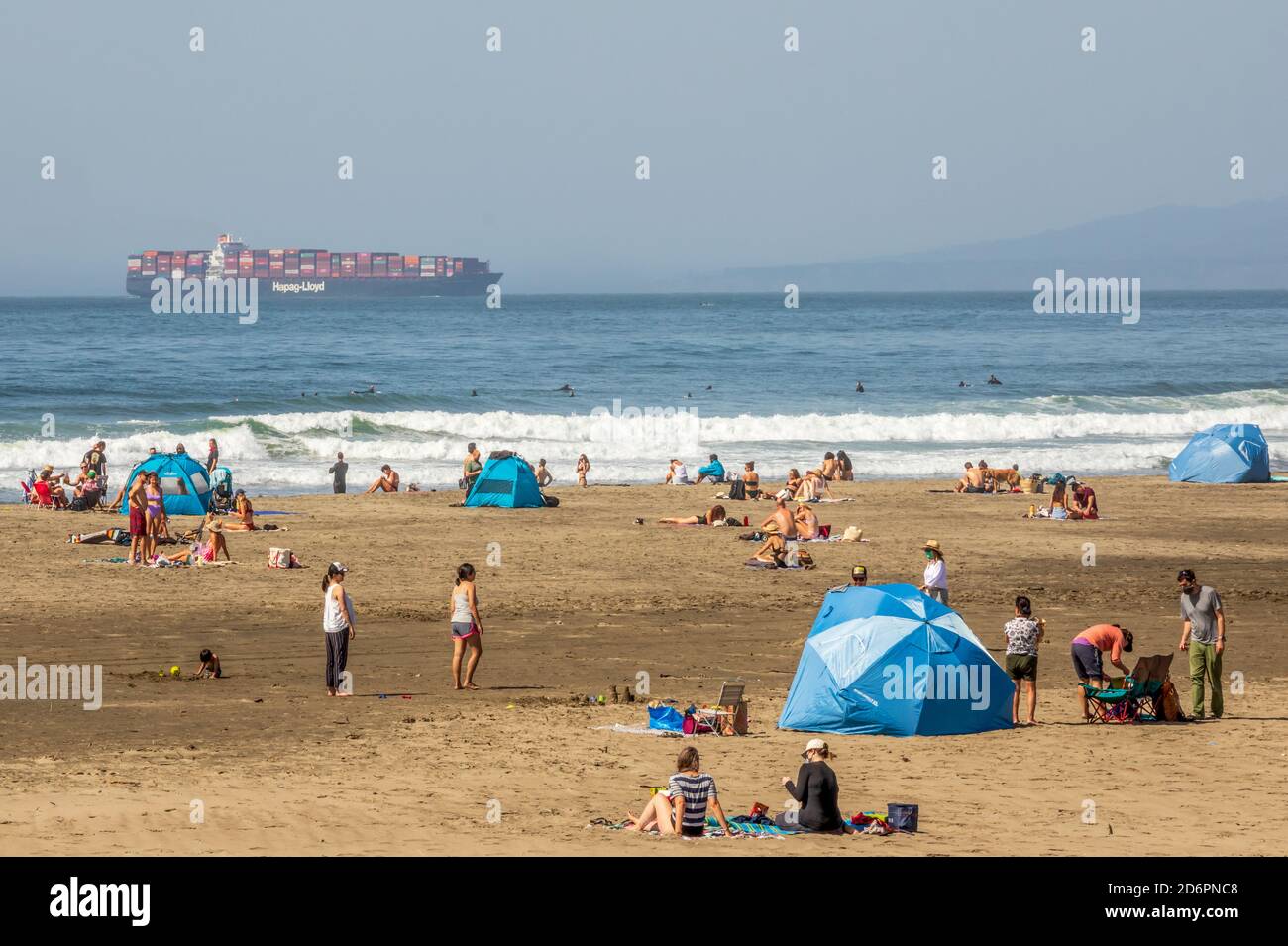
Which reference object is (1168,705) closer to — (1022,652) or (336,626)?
(1022,652)

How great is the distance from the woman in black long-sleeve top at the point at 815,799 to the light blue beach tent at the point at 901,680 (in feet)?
9.95

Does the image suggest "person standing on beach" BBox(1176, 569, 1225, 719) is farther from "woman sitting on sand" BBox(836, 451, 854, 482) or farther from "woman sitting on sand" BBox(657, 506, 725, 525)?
"woman sitting on sand" BBox(836, 451, 854, 482)

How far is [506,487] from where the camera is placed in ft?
95.3

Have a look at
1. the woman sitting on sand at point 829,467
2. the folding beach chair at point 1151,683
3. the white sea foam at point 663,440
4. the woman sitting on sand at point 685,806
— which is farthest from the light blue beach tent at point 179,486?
the woman sitting on sand at point 685,806

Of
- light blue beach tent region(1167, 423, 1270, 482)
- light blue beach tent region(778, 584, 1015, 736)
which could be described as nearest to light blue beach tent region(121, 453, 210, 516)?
light blue beach tent region(778, 584, 1015, 736)

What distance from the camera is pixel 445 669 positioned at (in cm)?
1591

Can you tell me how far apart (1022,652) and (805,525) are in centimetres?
1131

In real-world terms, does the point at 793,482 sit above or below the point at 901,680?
above

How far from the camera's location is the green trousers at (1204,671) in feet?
46.1

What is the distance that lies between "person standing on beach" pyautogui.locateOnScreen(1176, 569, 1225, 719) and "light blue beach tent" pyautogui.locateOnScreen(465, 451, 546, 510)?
16.5 m

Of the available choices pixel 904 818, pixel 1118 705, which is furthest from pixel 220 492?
pixel 904 818

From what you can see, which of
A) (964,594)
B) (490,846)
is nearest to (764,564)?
(964,594)
